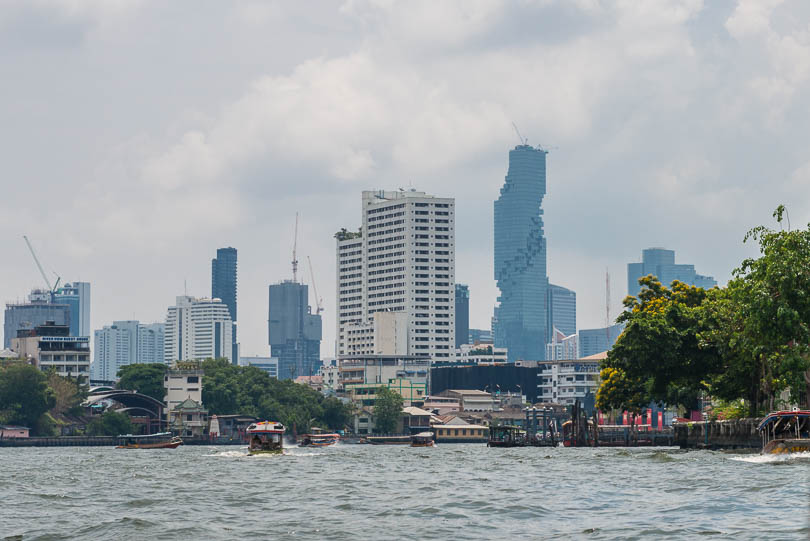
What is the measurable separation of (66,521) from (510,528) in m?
15.4

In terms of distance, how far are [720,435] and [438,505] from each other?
52186 mm

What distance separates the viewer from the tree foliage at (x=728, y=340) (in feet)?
240

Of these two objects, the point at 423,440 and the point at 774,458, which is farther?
the point at 423,440

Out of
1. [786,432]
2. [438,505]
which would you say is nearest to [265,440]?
[786,432]

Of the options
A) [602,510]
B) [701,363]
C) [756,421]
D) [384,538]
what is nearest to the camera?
[384,538]

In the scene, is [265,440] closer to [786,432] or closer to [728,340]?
[728,340]

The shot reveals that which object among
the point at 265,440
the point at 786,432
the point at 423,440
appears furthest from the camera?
the point at 423,440

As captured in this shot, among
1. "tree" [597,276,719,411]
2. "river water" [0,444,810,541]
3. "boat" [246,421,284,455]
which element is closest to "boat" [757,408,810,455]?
"river water" [0,444,810,541]

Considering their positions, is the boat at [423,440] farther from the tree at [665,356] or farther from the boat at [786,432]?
the boat at [786,432]

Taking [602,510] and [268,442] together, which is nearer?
[602,510]

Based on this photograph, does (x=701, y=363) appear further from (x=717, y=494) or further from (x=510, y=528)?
(x=510, y=528)

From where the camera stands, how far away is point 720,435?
302ft

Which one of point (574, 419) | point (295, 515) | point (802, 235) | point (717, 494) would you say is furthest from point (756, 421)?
point (574, 419)

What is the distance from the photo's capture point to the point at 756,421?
273ft
